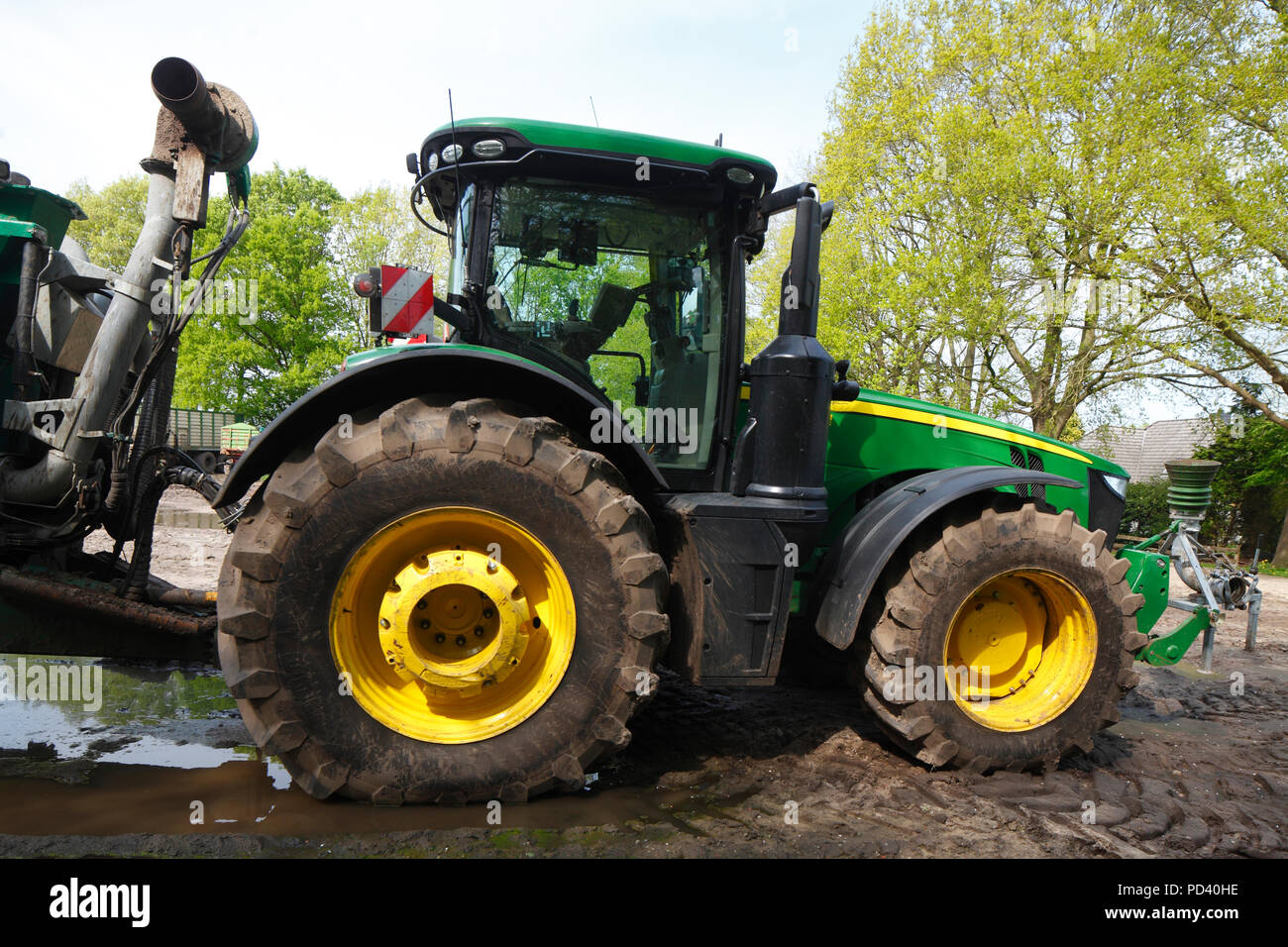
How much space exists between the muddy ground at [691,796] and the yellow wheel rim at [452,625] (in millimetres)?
385

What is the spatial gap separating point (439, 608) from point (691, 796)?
4.24 feet

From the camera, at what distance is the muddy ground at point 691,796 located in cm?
282

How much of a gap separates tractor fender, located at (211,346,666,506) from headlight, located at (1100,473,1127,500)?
9.86ft

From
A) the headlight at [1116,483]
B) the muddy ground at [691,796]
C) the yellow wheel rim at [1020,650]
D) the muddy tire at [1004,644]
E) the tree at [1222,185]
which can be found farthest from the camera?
the tree at [1222,185]

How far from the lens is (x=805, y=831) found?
3043 millimetres

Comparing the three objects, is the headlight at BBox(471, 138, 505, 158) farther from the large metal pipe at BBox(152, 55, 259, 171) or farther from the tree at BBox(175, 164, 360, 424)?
the tree at BBox(175, 164, 360, 424)

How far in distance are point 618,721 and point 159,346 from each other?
2691mm

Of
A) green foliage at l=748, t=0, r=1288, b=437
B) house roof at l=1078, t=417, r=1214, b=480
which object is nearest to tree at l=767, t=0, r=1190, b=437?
green foliage at l=748, t=0, r=1288, b=437

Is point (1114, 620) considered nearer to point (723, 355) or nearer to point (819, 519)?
point (819, 519)

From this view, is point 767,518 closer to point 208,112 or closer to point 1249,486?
point 208,112

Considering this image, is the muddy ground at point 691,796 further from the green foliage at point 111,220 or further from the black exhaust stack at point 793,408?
the green foliage at point 111,220

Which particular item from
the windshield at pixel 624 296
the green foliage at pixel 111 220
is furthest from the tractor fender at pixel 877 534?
the green foliage at pixel 111 220

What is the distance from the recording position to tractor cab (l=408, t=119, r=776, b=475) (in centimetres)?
341

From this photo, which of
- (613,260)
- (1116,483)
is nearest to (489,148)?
(613,260)
